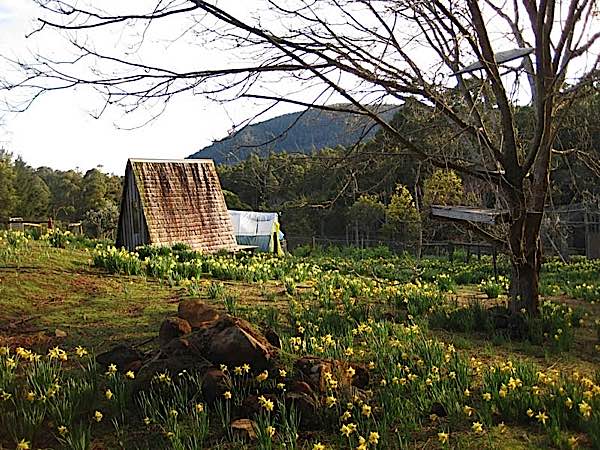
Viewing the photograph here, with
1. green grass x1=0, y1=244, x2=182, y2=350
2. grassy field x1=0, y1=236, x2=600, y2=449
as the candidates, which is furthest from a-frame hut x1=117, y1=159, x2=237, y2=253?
green grass x1=0, y1=244, x2=182, y2=350

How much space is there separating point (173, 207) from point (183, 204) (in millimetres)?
415

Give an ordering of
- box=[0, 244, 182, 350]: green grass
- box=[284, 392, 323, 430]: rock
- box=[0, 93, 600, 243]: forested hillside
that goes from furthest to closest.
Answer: box=[0, 93, 600, 243]: forested hillside, box=[0, 244, 182, 350]: green grass, box=[284, 392, 323, 430]: rock

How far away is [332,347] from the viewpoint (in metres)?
4.52

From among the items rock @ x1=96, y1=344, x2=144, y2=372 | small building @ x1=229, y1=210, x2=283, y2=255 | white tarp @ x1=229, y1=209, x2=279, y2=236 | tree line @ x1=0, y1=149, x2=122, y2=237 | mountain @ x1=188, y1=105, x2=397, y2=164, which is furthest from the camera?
tree line @ x1=0, y1=149, x2=122, y2=237

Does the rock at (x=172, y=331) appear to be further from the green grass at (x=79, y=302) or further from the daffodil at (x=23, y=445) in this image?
the daffodil at (x=23, y=445)

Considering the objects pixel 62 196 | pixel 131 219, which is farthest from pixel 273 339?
pixel 62 196

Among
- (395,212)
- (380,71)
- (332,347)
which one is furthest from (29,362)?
(395,212)

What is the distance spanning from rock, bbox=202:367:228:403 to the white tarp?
2714 centimetres

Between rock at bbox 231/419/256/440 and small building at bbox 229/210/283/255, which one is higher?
small building at bbox 229/210/283/255

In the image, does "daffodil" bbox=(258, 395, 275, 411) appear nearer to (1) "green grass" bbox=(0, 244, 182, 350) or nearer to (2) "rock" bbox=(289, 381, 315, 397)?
(2) "rock" bbox=(289, 381, 315, 397)

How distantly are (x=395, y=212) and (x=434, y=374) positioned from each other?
21.3m

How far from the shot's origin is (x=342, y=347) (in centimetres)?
463

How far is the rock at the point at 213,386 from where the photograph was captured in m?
3.62

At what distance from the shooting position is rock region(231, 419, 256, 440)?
3.22 m
